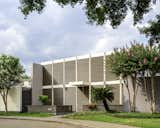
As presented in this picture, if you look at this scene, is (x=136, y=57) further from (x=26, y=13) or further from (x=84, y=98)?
(x=26, y=13)

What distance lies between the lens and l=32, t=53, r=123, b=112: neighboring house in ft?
136

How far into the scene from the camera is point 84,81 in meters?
43.4

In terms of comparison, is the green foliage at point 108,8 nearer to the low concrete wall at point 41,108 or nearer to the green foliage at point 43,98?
the low concrete wall at point 41,108

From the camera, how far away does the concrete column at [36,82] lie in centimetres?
4781

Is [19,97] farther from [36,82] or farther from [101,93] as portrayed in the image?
[101,93]

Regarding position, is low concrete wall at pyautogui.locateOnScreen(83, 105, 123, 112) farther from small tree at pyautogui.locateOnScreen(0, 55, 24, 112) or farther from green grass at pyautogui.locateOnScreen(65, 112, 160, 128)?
small tree at pyautogui.locateOnScreen(0, 55, 24, 112)

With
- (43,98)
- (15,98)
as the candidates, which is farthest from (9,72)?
(43,98)

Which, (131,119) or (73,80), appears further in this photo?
(73,80)

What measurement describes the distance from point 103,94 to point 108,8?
2549cm

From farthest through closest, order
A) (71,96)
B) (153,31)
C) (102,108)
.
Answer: (71,96)
(102,108)
(153,31)

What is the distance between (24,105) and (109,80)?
39.5ft

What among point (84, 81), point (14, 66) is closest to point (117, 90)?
point (84, 81)

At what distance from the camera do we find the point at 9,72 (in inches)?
1761

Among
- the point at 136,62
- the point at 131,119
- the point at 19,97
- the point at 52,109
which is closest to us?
the point at 131,119
